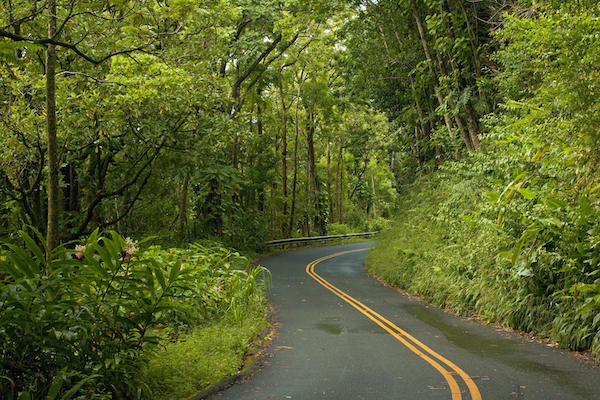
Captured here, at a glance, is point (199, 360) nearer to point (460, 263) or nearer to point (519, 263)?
point (519, 263)

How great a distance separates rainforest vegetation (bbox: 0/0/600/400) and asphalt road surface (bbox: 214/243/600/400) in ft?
2.38

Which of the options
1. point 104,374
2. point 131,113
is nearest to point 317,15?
point 131,113

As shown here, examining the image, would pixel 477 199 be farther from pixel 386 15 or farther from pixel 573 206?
pixel 386 15

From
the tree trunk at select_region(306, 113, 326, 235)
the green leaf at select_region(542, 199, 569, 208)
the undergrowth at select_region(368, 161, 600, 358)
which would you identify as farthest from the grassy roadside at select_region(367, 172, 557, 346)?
the tree trunk at select_region(306, 113, 326, 235)

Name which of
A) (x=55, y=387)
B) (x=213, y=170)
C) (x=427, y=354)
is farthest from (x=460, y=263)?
(x=55, y=387)

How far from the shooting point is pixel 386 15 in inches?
790

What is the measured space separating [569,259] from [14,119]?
11.7 m

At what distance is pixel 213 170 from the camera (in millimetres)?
17734

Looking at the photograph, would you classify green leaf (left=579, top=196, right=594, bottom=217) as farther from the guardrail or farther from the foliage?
the guardrail

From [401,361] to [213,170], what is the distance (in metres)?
12.2

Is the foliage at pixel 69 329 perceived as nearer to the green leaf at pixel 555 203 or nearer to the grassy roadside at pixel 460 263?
the green leaf at pixel 555 203

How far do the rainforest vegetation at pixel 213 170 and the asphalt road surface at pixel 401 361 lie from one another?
2.38 ft

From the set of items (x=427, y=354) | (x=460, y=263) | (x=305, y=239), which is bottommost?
(x=427, y=354)

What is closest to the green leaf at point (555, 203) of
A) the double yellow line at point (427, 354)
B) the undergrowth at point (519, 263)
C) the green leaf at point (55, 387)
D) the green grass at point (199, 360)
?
the undergrowth at point (519, 263)
